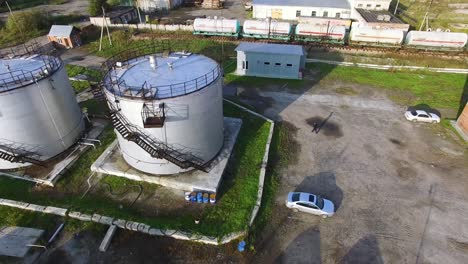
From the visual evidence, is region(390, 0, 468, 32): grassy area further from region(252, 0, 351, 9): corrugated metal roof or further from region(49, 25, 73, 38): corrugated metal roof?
region(49, 25, 73, 38): corrugated metal roof

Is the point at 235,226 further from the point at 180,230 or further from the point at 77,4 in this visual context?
the point at 77,4

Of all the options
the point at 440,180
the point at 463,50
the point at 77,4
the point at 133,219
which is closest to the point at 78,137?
the point at 133,219

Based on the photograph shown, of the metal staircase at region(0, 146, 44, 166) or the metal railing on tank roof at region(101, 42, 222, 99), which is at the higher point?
the metal railing on tank roof at region(101, 42, 222, 99)

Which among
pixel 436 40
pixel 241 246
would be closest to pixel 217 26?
pixel 436 40

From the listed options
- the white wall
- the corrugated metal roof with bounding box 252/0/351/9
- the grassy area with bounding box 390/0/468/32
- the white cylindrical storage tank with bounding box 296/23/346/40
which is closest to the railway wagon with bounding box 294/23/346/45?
the white cylindrical storage tank with bounding box 296/23/346/40

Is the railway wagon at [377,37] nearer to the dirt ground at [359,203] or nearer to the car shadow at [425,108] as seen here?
the car shadow at [425,108]

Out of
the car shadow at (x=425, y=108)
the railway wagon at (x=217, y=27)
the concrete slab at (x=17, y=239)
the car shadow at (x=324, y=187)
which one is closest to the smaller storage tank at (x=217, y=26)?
the railway wagon at (x=217, y=27)
